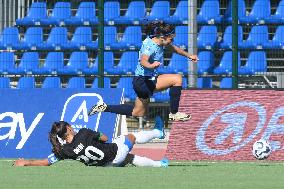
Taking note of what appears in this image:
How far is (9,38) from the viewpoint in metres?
25.7

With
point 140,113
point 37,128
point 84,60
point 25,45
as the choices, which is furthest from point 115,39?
point 140,113

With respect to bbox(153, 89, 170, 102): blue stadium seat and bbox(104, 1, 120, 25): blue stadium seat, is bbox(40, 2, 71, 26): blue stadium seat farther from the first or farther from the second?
bbox(153, 89, 170, 102): blue stadium seat

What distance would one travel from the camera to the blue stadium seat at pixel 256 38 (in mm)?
23469

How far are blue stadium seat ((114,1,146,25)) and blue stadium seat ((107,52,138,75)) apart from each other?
1.43m

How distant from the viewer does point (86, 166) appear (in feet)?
37.0

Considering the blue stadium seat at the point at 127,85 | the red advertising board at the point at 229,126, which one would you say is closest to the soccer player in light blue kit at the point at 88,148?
the red advertising board at the point at 229,126

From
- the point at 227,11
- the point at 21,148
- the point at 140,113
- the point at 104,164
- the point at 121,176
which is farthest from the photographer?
the point at 227,11

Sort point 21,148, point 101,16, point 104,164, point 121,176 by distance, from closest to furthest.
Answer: point 121,176 → point 104,164 → point 21,148 → point 101,16

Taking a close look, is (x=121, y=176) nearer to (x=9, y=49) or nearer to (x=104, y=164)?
(x=104, y=164)

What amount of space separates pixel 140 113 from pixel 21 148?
3442 mm

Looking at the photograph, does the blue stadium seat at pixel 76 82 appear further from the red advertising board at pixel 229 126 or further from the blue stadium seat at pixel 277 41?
the red advertising board at pixel 229 126

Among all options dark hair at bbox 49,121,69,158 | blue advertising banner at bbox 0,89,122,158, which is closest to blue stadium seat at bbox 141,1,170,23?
blue advertising banner at bbox 0,89,122,158

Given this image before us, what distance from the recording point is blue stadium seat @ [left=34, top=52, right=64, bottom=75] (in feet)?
79.5

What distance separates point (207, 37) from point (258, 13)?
186 centimetres
